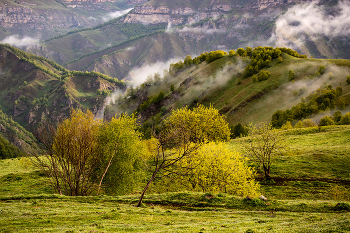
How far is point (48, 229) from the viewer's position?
47.5 ft

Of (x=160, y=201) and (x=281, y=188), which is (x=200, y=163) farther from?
(x=281, y=188)

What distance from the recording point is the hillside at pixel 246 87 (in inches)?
3925

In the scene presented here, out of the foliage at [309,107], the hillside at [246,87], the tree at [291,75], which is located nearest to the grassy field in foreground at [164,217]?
the foliage at [309,107]

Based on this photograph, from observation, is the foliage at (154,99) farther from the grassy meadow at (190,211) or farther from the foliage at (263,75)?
the grassy meadow at (190,211)

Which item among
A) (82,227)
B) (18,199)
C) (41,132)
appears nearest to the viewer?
(82,227)

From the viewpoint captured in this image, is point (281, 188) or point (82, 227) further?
point (281, 188)

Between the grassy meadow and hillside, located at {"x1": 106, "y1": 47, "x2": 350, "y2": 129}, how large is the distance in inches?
2399

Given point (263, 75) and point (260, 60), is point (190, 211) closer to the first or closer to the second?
point (263, 75)

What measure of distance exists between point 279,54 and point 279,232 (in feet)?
465

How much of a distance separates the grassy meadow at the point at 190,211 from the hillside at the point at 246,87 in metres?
60.9

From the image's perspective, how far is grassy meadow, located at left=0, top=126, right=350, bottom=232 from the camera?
15.1 m

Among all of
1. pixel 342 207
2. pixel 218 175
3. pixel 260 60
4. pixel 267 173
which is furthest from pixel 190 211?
pixel 260 60

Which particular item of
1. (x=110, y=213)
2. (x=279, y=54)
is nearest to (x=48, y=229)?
(x=110, y=213)

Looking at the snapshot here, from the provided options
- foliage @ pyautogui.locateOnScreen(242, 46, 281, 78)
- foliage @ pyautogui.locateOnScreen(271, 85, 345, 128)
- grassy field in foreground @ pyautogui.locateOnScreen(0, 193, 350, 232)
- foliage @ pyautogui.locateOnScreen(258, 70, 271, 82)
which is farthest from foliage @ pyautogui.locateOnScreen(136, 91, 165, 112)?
grassy field in foreground @ pyautogui.locateOnScreen(0, 193, 350, 232)
